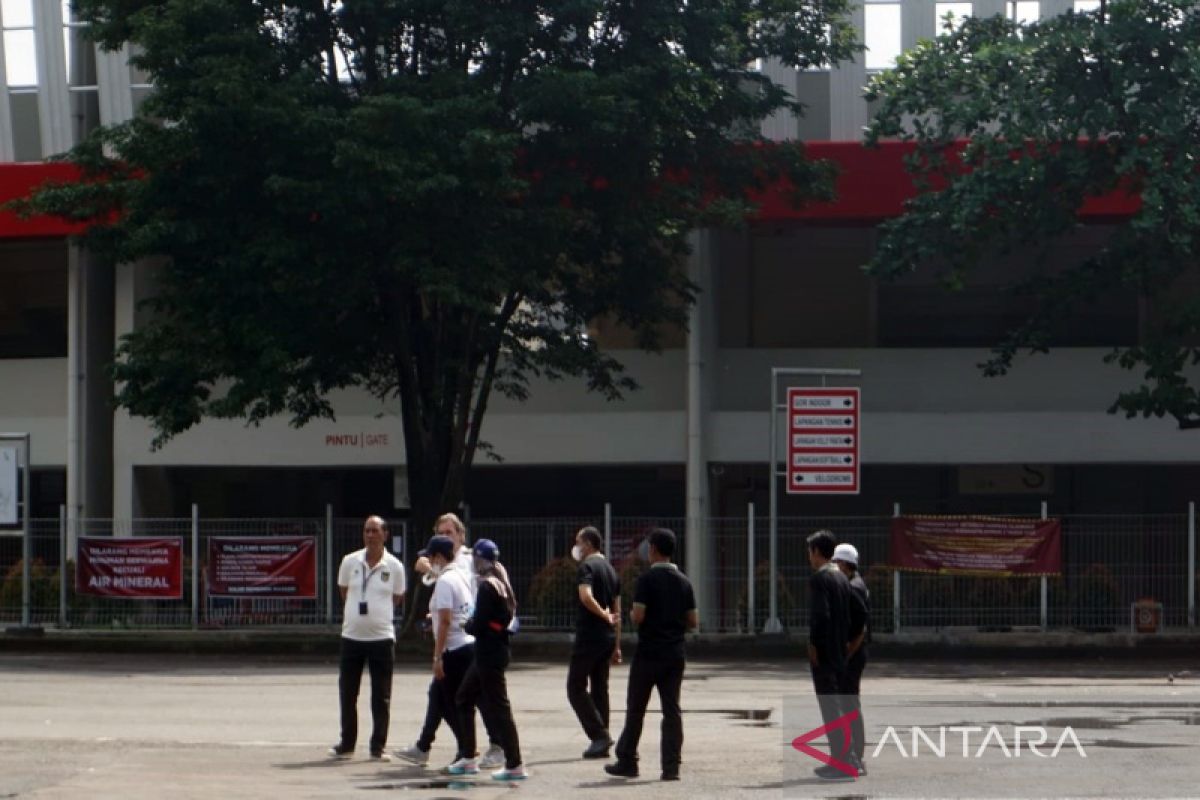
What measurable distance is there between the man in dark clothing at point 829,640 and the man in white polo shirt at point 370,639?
316 centimetres

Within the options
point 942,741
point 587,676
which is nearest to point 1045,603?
point 942,741

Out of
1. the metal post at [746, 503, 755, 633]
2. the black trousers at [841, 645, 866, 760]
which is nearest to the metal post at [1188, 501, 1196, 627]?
the metal post at [746, 503, 755, 633]

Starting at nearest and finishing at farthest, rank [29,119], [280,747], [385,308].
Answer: [280,747]
[385,308]
[29,119]

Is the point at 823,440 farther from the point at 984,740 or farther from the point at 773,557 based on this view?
the point at 984,740

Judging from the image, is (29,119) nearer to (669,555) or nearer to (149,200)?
(149,200)

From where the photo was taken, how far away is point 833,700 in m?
12.8

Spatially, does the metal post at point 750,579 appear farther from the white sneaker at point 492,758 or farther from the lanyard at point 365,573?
the white sneaker at point 492,758

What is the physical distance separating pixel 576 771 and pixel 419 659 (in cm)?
1303

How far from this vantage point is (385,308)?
27.0 metres

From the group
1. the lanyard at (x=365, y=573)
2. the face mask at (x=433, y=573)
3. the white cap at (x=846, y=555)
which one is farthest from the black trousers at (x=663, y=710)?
the lanyard at (x=365, y=573)

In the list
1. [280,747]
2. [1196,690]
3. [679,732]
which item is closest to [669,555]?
[679,732]

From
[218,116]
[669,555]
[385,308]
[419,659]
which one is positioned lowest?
[419,659]

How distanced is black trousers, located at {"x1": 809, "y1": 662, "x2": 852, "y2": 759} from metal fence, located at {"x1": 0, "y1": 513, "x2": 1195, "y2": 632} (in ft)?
45.8

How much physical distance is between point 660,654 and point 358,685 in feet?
8.02
